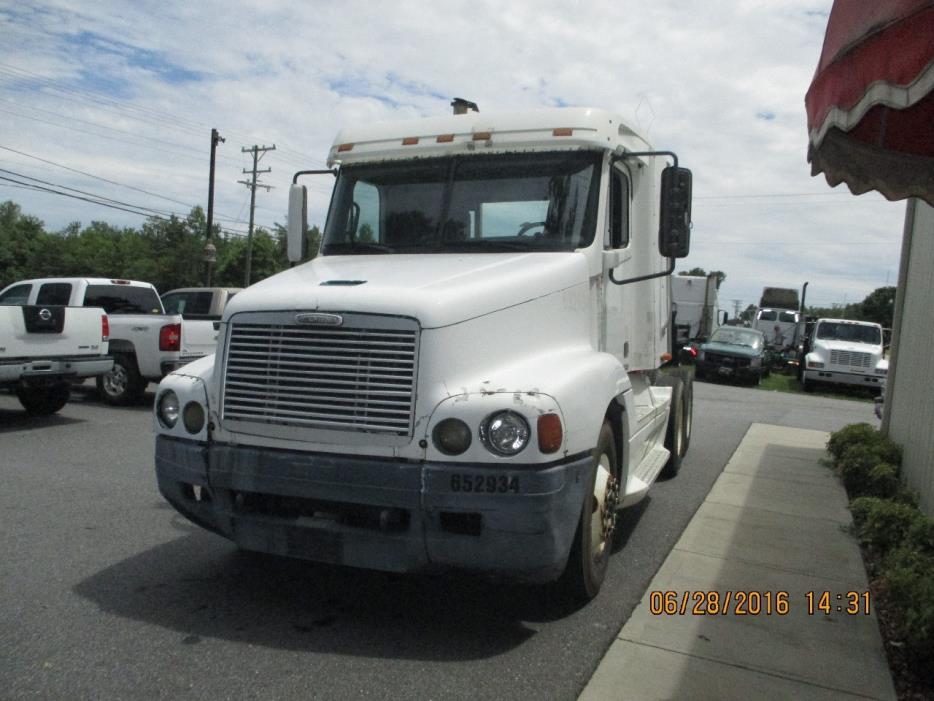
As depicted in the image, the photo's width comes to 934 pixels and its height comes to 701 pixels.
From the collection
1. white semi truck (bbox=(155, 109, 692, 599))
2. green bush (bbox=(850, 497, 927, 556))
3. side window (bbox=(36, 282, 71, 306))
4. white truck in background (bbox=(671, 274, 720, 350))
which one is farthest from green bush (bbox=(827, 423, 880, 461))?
white truck in background (bbox=(671, 274, 720, 350))

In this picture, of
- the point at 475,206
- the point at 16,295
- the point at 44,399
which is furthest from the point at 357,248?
the point at 16,295

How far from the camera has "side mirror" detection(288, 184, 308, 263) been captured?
21.5 ft

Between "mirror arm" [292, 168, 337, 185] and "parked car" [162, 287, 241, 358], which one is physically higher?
"mirror arm" [292, 168, 337, 185]

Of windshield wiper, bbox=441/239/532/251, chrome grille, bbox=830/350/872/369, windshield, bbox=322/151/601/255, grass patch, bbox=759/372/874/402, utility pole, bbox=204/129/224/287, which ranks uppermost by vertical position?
utility pole, bbox=204/129/224/287

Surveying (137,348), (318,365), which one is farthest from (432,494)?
(137,348)

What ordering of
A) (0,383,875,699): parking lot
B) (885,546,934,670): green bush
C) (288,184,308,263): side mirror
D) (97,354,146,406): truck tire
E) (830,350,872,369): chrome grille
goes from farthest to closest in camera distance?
(830,350,872,369): chrome grille < (97,354,146,406): truck tire < (288,184,308,263): side mirror < (885,546,934,670): green bush < (0,383,875,699): parking lot

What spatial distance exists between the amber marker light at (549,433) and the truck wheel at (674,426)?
4560 millimetres

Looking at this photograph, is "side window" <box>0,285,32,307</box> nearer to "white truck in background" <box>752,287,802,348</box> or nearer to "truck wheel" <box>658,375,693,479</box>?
"truck wheel" <box>658,375,693,479</box>

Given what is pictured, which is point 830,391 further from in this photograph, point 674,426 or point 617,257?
point 617,257

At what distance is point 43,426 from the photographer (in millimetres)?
10555

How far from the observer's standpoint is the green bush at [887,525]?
580cm

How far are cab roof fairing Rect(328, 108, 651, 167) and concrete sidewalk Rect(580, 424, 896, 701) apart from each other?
288cm

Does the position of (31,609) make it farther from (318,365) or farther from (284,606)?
(318,365)
